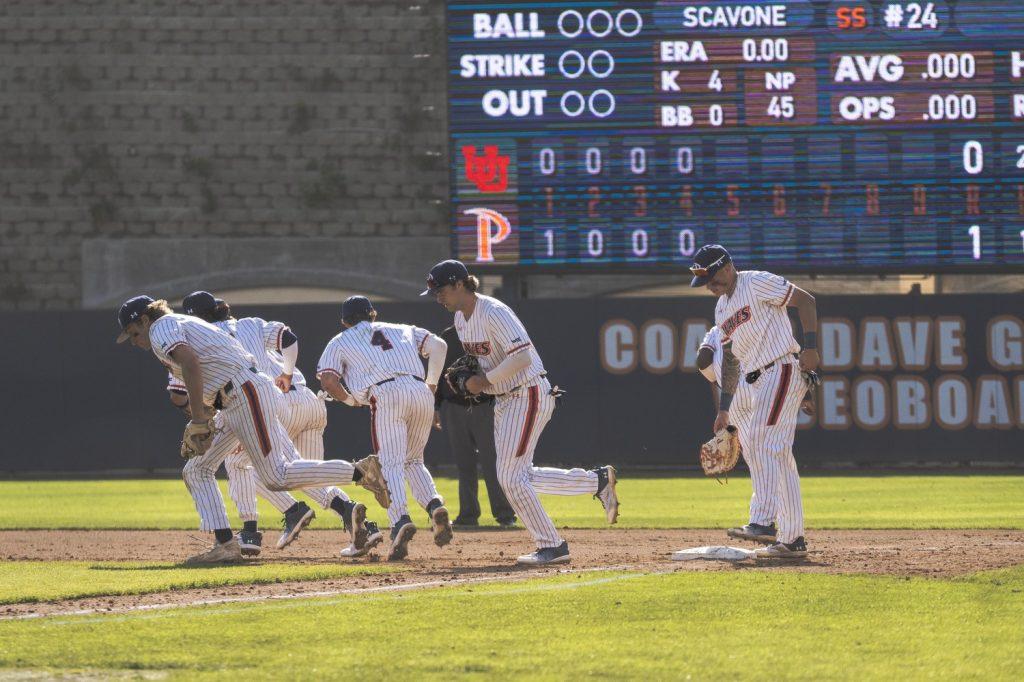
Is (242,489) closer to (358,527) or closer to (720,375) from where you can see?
(358,527)

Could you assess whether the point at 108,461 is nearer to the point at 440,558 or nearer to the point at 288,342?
the point at 288,342

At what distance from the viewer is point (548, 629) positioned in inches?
246

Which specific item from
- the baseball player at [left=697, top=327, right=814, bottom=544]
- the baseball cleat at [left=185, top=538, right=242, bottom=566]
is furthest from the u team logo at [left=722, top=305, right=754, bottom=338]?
the baseball cleat at [left=185, top=538, right=242, bottom=566]

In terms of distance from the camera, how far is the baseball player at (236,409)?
8.95m

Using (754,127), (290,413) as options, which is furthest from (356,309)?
(754,127)

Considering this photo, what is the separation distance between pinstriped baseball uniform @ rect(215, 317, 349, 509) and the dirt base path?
735 millimetres

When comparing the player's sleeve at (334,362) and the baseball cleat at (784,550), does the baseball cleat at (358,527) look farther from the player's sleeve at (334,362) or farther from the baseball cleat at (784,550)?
the baseball cleat at (784,550)

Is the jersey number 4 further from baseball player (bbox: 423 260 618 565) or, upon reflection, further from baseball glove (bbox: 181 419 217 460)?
baseball glove (bbox: 181 419 217 460)

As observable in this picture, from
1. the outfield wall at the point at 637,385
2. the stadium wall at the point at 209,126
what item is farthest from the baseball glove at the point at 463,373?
the stadium wall at the point at 209,126

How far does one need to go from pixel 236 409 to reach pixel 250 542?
1.05 meters

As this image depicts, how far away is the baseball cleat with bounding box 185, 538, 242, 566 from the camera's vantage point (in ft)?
30.1

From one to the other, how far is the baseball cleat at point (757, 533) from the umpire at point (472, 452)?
3.39 meters

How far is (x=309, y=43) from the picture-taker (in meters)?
26.4

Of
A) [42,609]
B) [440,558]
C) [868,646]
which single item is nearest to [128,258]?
[440,558]
